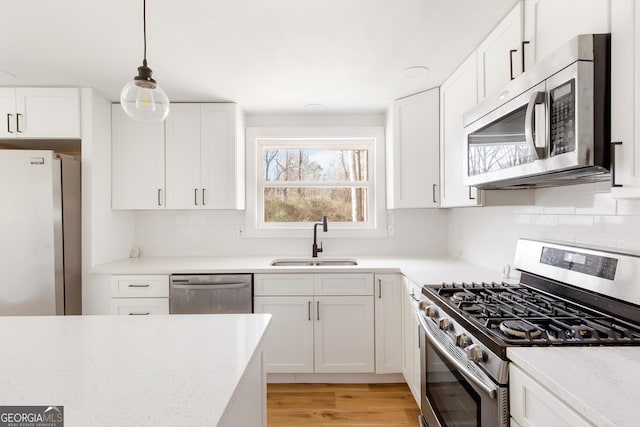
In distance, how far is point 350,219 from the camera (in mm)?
3109

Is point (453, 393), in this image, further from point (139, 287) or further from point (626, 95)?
point (139, 287)

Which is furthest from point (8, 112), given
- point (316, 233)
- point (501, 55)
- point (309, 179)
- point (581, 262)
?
point (581, 262)

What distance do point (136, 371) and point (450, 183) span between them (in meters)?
2.08

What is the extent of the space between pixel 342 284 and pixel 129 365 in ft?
5.50

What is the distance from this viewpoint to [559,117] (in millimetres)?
1040

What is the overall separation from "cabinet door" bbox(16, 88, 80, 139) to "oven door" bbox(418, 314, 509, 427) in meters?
2.83

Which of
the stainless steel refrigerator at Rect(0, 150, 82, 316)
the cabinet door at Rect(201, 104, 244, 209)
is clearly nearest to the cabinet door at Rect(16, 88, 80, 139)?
the stainless steel refrigerator at Rect(0, 150, 82, 316)

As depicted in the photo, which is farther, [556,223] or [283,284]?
[283,284]

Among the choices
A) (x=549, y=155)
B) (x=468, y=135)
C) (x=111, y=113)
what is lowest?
(x=549, y=155)

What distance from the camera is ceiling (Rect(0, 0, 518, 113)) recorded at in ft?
4.91

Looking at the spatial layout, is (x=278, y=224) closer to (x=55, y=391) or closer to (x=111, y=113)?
(x=111, y=113)

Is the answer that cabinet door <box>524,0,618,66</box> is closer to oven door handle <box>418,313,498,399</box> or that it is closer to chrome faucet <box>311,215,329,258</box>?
oven door handle <box>418,313,498,399</box>

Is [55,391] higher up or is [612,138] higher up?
[612,138]

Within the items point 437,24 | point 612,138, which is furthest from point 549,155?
point 437,24
